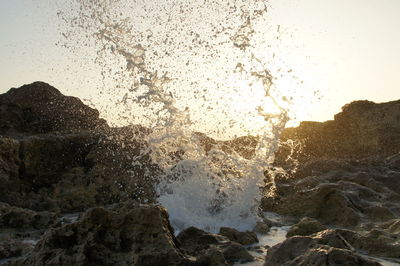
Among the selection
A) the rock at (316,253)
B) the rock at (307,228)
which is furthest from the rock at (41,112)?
the rock at (316,253)

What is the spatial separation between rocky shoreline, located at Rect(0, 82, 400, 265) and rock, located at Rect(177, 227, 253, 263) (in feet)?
0.04

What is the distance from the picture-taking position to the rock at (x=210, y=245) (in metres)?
4.29

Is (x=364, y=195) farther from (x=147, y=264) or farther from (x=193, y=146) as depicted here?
(x=147, y=264)

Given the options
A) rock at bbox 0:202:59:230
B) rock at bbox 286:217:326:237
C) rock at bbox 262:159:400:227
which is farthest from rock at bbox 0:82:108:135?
rock at bbox 286:217:326:237

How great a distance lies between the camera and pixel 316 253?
125 inches

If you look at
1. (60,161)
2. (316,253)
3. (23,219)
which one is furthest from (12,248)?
(60,161)

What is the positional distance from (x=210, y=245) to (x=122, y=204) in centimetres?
114

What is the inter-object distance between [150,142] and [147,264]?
495 centimetres

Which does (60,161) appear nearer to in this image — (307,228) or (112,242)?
(307,228)

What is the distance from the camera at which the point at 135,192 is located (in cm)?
902

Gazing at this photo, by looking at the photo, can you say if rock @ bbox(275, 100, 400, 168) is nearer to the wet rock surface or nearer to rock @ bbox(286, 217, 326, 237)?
the wet rock surface

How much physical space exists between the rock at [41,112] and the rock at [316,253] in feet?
26.1

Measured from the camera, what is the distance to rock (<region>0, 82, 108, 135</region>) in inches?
400

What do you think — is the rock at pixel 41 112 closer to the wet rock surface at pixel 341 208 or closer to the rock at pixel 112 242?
the wet rock surface at pixel 341 208
